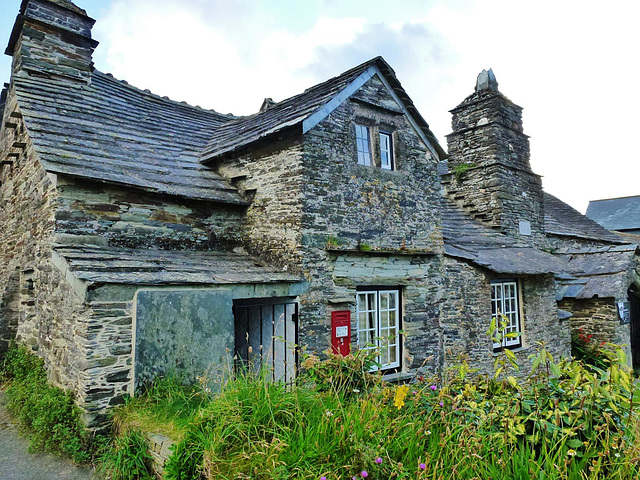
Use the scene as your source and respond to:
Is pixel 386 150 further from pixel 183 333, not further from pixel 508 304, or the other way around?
pixel 183 333

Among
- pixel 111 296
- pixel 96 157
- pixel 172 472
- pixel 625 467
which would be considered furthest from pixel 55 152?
pixel 625 467

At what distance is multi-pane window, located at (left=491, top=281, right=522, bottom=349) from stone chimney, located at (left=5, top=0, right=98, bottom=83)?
11.2 meters

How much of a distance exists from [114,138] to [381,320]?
21.6ft

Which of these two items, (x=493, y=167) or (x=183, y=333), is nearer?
(x=183, y=333)

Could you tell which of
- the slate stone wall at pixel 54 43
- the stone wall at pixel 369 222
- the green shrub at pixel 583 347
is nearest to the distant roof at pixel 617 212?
the green shrub at pixel 583 347

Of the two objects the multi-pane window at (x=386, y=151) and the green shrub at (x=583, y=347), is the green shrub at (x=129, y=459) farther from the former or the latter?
the green shrub at (x=583, y=347)

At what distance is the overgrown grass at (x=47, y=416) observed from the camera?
5254 mm

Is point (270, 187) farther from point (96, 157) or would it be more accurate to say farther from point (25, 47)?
point (25, 47)

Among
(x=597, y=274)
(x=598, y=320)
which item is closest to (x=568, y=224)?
(x=597, y=274)

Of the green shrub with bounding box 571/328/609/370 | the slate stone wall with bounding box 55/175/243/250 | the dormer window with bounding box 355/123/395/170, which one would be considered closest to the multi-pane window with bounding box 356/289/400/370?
the dormer window with bounding box 355/123/395/170

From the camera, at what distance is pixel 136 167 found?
26.4 feet

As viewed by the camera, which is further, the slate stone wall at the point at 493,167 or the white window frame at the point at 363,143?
the slate stone wall at the point at 493,167

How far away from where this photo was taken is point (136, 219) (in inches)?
297

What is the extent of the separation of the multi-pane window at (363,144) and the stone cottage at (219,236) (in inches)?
1.3
